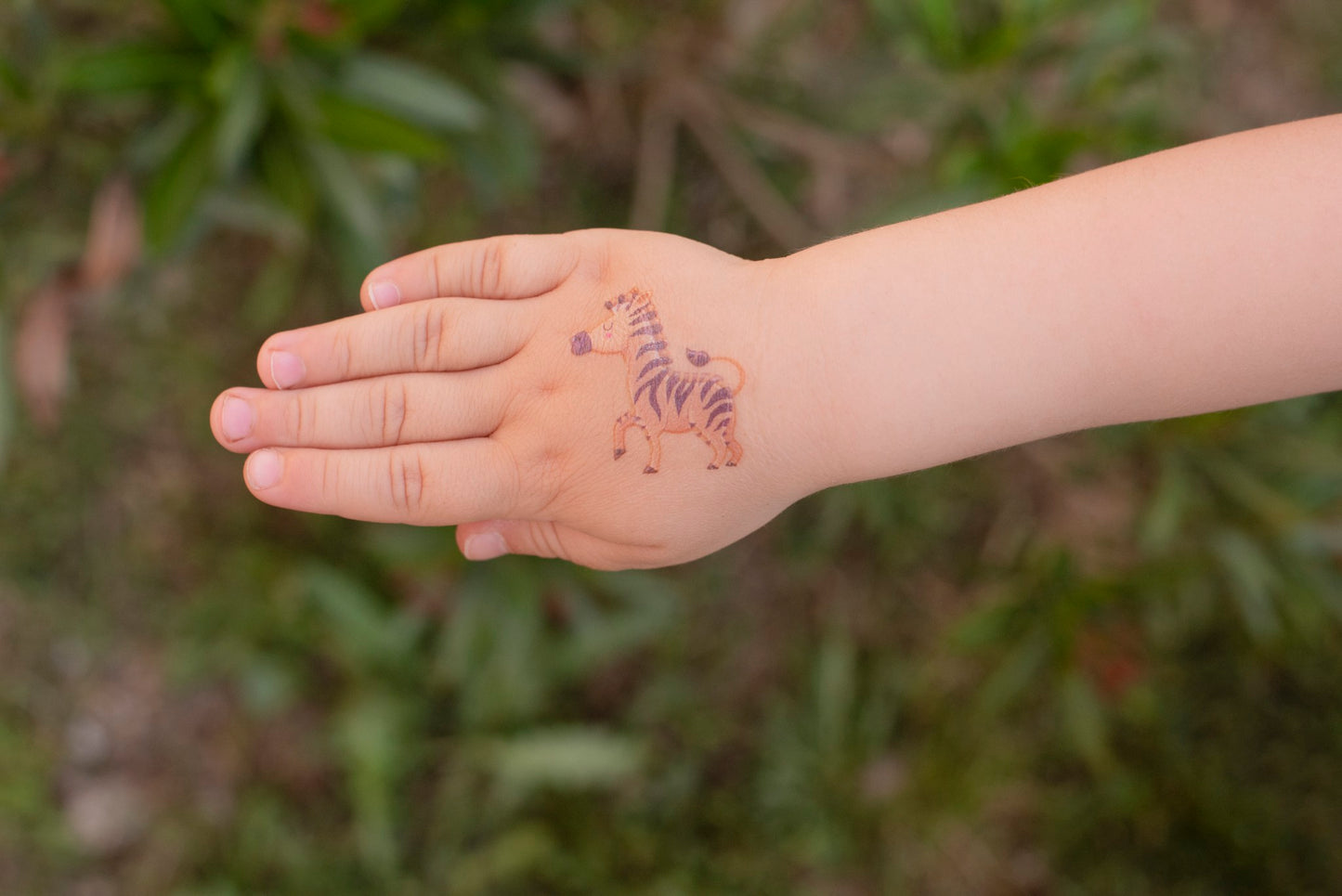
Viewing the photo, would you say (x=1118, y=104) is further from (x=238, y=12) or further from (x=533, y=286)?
(x=238, y=12)

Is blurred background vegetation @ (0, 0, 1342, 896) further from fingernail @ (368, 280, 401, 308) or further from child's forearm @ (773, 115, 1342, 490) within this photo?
child's forearm @ (773, 115, 1342, 490)

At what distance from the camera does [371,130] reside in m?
1.57

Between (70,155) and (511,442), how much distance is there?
1327mm

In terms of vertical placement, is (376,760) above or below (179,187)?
below

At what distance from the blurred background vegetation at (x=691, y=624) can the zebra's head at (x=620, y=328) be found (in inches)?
32.6

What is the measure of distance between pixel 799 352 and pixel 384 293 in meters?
0.66

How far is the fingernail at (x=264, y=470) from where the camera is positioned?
3.86ft

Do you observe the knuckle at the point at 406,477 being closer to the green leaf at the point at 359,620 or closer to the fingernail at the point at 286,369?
the fingernail at the point at 286,369

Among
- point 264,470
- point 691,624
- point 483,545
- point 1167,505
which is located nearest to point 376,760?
point 691,624

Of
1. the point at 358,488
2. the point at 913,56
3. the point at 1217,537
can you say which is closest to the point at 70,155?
the point at 358,488

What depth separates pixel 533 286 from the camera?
50.5 inches

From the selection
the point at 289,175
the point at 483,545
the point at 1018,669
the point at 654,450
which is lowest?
the point at 1018,669

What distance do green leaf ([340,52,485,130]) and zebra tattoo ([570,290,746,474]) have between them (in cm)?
74

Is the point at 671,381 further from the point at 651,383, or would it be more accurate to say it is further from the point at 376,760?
the point at 376,760
